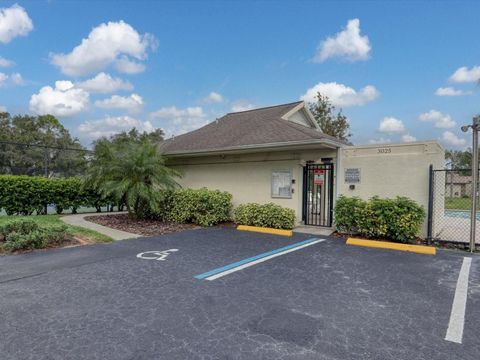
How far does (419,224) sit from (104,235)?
29.2ft

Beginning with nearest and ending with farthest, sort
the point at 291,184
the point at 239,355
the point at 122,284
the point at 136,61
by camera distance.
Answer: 1. the point at 239,355
2. the point at 122,284
3. the point at 291,184
4. the point at 136,61

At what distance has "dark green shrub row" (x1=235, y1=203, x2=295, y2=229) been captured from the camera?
31.9ft

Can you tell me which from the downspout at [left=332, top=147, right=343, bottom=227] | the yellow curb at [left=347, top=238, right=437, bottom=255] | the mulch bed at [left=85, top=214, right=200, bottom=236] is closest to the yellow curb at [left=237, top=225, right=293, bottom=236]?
the mulch bed at [left=85, top=214, right=200, bottom=236]

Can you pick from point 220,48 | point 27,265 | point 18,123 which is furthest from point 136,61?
point 18,123

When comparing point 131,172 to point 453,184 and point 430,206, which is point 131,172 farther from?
point 453,184

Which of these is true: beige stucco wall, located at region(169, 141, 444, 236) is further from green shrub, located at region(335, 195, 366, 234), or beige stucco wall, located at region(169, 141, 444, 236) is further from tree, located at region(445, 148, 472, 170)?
tree, located at region(445, 148, 472, 170)

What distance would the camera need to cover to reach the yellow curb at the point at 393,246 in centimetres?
714

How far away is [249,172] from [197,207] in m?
2.42

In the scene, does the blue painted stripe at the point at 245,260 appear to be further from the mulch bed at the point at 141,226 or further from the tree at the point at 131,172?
the tree at the point at 131,172

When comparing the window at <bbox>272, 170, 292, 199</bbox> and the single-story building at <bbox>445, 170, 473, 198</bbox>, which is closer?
the single-story building at <bbox>445, 170, 473, 198</bbox>

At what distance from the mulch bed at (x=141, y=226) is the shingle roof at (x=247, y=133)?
3149 mm

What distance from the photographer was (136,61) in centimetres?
1436

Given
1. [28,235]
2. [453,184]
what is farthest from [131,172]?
[453,184]

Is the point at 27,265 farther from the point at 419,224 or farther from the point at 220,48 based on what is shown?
the point at 220,48
